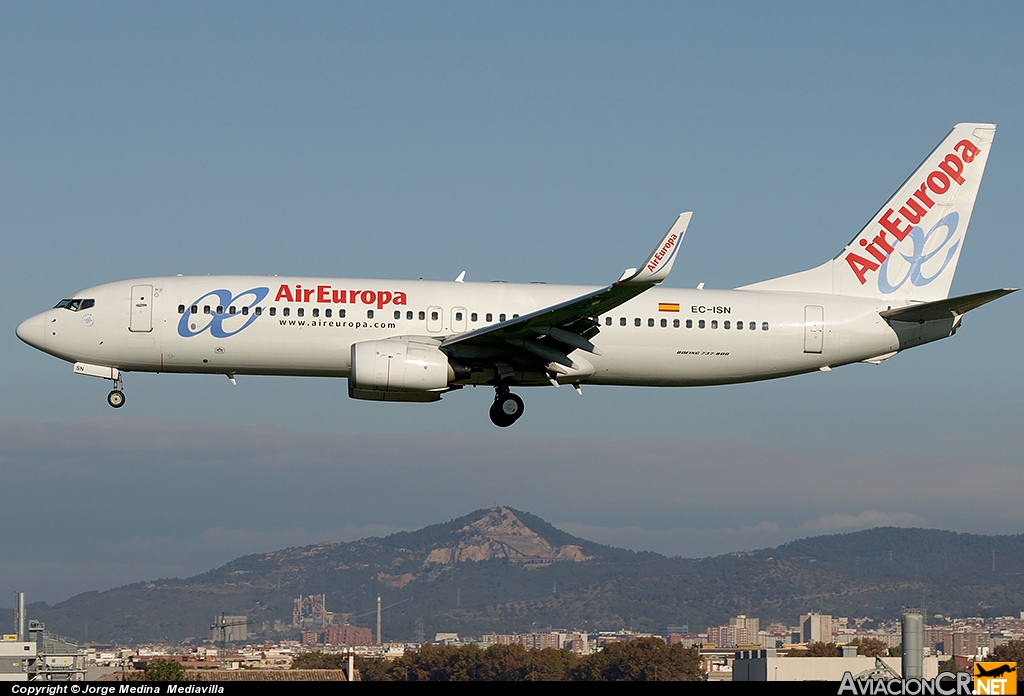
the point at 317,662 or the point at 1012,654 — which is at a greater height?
the point at 317,662

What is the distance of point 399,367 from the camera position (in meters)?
37.6

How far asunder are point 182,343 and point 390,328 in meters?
5.97

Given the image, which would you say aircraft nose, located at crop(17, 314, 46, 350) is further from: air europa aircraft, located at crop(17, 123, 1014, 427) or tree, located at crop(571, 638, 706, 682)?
tree, located at crop(571, 638, 706, 682)

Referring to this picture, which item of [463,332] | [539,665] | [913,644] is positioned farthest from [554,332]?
[539,665]

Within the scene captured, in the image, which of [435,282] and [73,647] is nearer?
[435,282]

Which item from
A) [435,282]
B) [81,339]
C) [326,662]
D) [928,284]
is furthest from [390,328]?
A: [326,662]

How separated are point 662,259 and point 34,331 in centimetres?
1893

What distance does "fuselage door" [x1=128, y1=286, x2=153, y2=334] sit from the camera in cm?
3881

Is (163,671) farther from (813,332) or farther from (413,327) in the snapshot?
(813,332)

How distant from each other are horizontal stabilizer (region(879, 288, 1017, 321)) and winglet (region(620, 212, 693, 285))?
9.40 m

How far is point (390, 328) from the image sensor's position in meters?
39.1

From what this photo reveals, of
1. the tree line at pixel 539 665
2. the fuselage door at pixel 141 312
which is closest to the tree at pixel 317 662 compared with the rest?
the tree line at pixel 539 665

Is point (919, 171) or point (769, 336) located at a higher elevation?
point (919, 171)

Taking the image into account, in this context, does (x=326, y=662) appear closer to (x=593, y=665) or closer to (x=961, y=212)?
(x=593, y=665)
